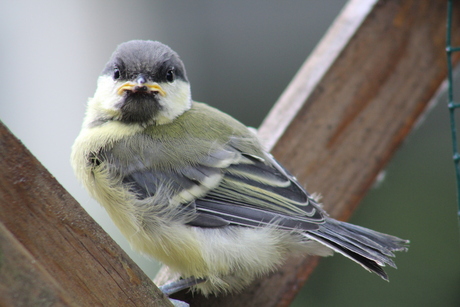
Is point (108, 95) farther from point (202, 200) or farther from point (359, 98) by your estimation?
point (359, 98)

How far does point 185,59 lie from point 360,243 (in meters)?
3.58

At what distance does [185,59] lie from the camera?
4789mm

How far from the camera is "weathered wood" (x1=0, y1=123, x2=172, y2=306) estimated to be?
2.91 ft

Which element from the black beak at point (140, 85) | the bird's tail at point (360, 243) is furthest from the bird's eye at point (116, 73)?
the bird's tail at point (360, 243)

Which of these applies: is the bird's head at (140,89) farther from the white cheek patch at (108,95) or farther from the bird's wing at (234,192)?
the bird's wing at (234,192)

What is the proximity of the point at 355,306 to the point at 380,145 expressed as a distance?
1676 millimetres

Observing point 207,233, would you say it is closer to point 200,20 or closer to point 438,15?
point 438,15

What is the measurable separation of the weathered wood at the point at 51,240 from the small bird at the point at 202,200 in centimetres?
51

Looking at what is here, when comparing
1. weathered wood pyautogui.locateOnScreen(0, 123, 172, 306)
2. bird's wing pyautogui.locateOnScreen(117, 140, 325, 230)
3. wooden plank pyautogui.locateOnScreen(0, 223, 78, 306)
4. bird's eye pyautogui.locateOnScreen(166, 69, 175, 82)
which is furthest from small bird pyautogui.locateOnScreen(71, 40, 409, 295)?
wooden plank pyautogui.locateOnScreen(0, 223, 78, 306)

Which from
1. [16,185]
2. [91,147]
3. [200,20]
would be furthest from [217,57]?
[16,185]

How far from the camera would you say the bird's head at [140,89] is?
69.4 inches

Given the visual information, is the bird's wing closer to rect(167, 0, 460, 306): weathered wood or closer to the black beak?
Result: rect(167, 0, 460, 306): weathered wood

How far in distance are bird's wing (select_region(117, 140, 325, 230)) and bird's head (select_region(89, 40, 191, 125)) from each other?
26 centimetres

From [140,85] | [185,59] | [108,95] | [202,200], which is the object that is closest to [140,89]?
[140,85]
